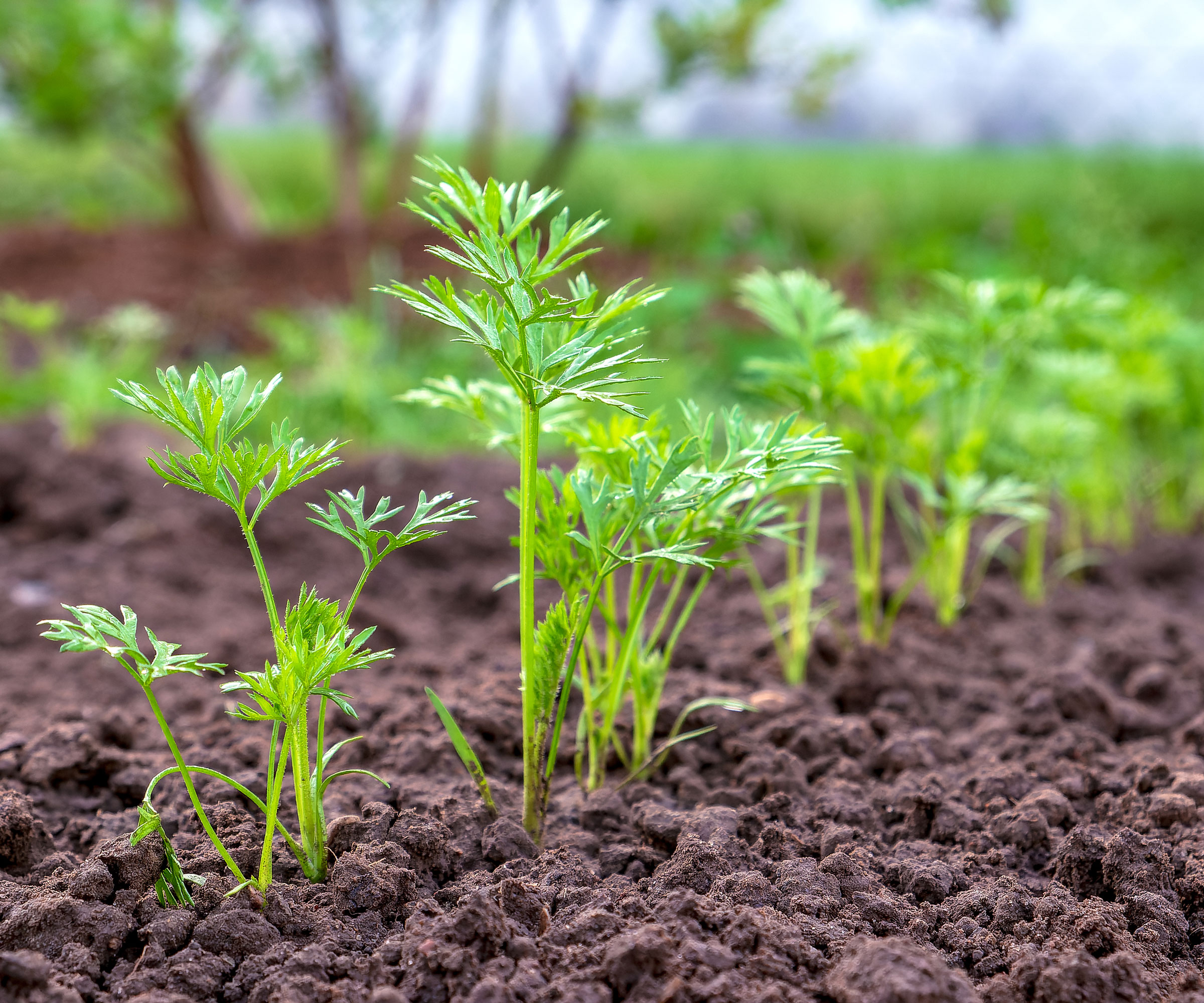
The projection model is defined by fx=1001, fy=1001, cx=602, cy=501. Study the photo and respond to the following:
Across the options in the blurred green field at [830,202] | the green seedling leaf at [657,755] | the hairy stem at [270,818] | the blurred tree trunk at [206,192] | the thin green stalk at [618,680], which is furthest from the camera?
the blurred tree trunk at [206,192]

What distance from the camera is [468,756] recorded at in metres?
1.40

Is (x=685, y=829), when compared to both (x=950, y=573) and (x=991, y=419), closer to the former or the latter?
(x=950, y=573)

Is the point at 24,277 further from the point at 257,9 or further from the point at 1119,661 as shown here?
the point at 1119,661

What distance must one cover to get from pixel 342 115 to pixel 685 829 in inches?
232

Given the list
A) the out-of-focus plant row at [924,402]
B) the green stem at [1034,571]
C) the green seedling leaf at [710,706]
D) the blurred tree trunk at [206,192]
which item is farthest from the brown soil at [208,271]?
the green seedling leaf at [710,706]

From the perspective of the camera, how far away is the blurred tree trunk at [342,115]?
5934 millimetres

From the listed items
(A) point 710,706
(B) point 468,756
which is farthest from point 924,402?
(B) point 468,756

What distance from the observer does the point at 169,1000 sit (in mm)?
1077

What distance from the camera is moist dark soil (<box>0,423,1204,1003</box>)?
1149 mm

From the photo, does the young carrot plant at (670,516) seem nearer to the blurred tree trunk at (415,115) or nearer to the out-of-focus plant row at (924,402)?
the out-of-focus plant row at (924,402)

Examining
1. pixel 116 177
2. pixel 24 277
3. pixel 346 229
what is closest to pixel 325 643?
pixel 346 229

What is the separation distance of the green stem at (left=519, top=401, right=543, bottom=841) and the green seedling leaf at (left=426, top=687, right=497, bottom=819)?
0.05 metres

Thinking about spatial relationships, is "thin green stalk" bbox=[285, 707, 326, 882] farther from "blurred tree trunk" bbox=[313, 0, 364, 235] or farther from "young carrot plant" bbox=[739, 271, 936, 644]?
"blurred tree trunk" bbox=[313, 0, 364, 235]

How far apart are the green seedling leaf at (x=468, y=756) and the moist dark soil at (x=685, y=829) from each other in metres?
0.02
